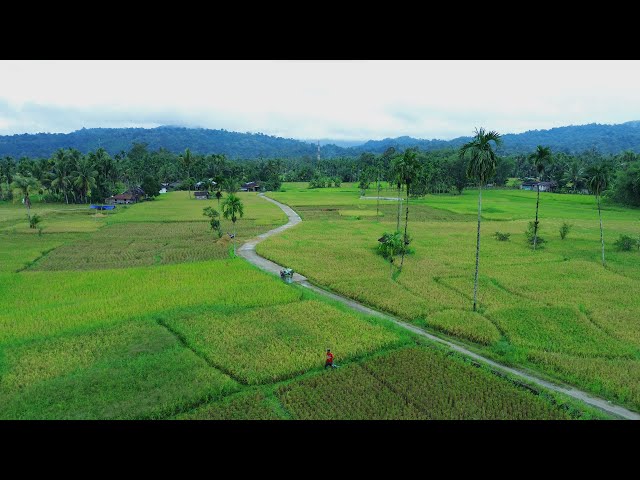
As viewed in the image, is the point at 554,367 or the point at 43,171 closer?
the point at 554,367

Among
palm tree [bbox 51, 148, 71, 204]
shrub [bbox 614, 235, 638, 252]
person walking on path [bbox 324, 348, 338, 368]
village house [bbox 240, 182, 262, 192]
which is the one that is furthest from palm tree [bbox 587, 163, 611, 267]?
village house [bbox 240, 182, 262, 192]

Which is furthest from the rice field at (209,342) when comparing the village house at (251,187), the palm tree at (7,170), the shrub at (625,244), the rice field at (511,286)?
the village house at (251,187)

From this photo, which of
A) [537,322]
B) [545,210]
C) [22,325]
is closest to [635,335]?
[537,322]

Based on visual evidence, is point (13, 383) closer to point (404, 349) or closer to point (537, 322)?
point (404, 349)

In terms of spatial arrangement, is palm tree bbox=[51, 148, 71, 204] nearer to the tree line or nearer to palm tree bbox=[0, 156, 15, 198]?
the tree line

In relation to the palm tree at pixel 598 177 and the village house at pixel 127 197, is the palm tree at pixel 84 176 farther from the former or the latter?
the palm tree at pixel 598 177
